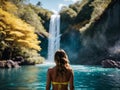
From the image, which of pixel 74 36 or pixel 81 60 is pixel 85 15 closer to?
pixel 74 36

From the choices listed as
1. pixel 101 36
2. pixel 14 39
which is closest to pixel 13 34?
pixel 14 39

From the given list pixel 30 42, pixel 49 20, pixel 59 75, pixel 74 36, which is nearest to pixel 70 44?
pixel 74 36

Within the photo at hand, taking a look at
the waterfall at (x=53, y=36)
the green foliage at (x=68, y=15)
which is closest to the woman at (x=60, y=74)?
the waterfall at (x=53, y=36)

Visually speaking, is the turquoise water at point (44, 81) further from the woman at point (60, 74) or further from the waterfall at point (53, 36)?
the waterfall at point (53, 36)

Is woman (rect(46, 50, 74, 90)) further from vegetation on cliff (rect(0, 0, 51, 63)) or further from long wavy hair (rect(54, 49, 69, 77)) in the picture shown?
vegetation on cliff (rect(0, 0, 51, 63))

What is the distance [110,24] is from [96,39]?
13.1ft

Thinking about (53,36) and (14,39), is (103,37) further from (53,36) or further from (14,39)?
(53,36)

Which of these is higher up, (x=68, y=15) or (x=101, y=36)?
(x=68, y=15)

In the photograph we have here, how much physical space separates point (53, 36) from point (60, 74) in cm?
6729

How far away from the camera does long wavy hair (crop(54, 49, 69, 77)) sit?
21.2 feet

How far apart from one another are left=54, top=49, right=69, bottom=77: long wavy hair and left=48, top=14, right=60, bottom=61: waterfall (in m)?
61.7

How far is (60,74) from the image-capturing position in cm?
657

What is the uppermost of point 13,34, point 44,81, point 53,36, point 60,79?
point 53,36

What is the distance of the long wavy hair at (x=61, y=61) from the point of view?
6453mm
